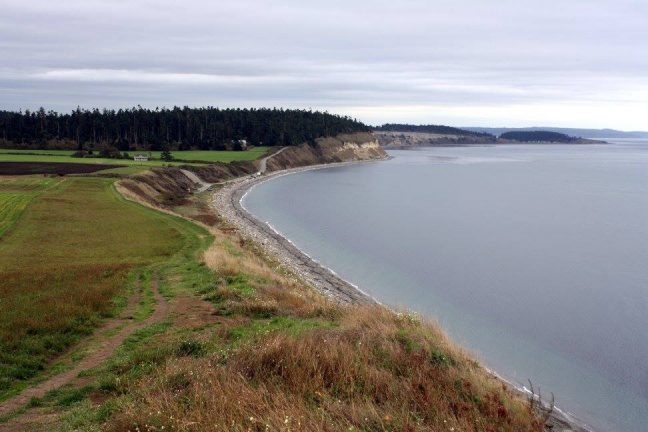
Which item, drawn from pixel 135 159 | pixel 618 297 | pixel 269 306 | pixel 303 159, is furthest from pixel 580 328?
pixel 303 159

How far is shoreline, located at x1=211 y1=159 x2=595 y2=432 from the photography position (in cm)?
1569

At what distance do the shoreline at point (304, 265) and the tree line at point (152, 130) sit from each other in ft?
207

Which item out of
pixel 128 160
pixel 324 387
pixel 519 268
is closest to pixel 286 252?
pixel 519 268

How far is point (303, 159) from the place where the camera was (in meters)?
140

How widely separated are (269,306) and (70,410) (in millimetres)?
7446

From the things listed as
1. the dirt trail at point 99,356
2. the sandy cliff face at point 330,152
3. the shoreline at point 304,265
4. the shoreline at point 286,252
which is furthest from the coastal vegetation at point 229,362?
the sandy cliff face at point 330,152

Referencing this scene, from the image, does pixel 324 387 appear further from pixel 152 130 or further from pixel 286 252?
pixel 152 130

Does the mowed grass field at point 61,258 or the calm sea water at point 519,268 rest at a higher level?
the mowed grass field at point 61,258

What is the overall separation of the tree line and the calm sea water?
56294 mm

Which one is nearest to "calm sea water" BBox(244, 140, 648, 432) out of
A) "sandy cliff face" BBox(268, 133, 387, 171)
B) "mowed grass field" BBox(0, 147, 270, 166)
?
"mowed grass field" BBox(0, 147, 270, 166)

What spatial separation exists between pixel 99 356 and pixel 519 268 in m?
29.0

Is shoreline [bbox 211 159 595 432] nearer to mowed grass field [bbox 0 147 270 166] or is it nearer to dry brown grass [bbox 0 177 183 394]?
dry brown grass [bbox 0 177 183 394]

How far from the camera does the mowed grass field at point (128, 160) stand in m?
88.6

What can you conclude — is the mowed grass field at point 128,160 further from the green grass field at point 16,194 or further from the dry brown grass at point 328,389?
the dry brown grass at point 328,389
